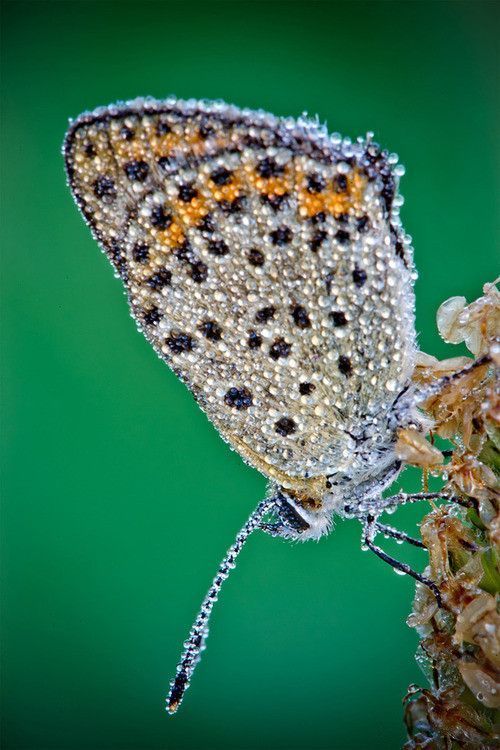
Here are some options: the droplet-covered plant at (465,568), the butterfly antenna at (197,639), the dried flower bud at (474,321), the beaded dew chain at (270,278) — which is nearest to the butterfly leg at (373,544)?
the beaded dew chain at (270,278)

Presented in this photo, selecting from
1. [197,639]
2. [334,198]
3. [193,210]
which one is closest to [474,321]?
[334,198]

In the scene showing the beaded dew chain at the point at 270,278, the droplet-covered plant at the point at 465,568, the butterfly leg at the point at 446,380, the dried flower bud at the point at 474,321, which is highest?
the beaded dew chain at the point at 270,278

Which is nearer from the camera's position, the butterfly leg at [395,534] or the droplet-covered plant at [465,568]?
the droplet-covered plant at [465,568]

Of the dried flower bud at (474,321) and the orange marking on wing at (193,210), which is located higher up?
the orange marking on wing at (193,210)

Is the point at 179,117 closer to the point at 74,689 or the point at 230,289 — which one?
the point at 230,289

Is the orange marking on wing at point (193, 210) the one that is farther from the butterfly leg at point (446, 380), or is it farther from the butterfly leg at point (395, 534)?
the butterfly leg at point (395, 534)

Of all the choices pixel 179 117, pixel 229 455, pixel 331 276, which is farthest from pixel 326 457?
pixel 229 455

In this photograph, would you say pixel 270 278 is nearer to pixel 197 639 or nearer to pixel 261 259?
pixel 261 259

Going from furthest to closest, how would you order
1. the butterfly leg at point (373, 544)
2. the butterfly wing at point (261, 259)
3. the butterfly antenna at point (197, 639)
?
the butterfly antenna at point (197, 639)
the butterfly leg at point (373, 544)
the butterfly wing at point (261, 259)
